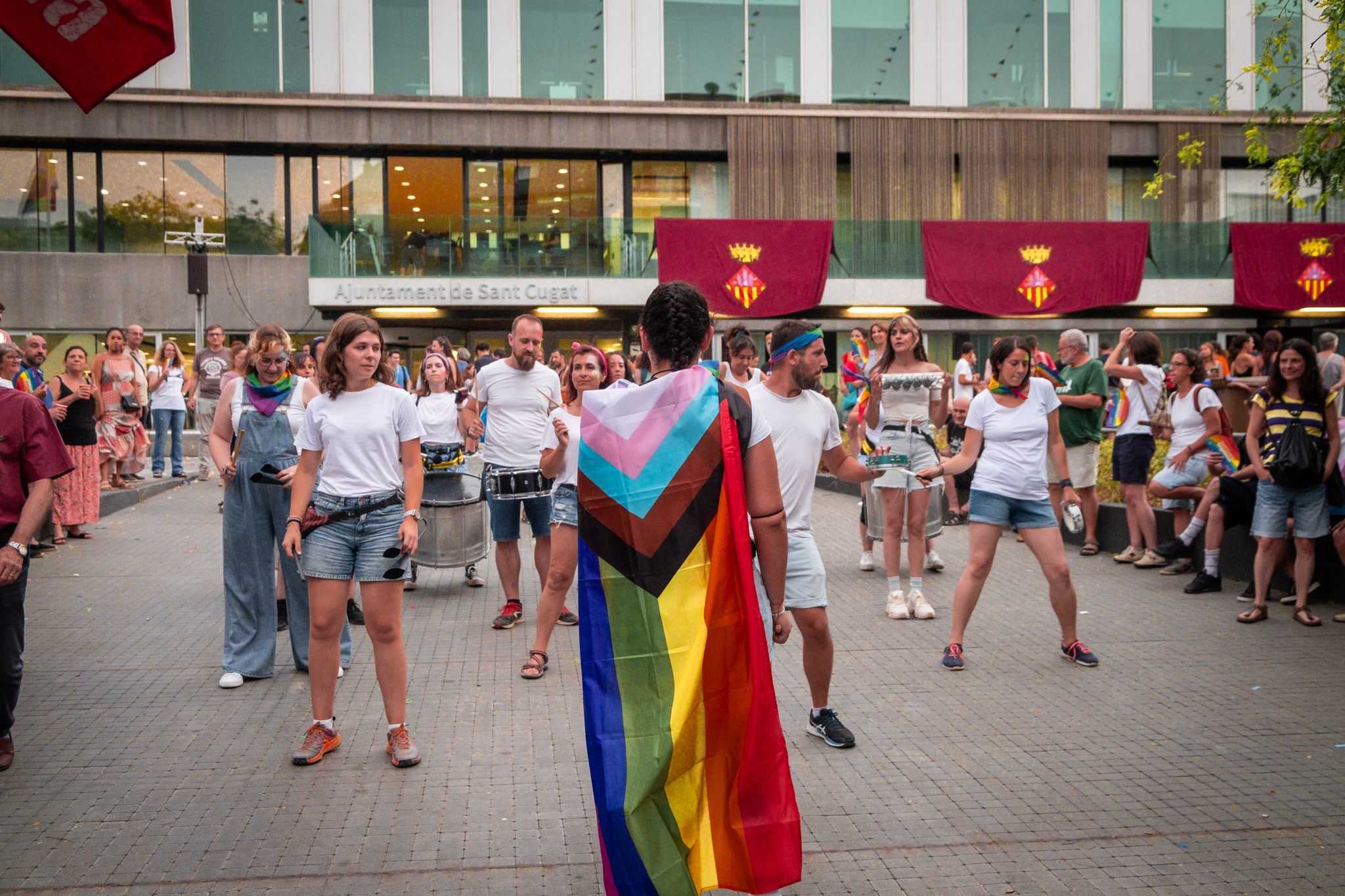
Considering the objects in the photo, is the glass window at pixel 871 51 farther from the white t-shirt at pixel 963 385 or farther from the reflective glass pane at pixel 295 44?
the white t-shirt at pixel 963 385

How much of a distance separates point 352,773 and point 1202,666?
5.00 m

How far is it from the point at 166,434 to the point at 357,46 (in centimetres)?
1512

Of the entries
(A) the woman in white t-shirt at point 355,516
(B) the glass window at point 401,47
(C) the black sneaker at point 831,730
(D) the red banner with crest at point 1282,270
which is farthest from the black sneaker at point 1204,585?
(B) the glass window at point 401,47

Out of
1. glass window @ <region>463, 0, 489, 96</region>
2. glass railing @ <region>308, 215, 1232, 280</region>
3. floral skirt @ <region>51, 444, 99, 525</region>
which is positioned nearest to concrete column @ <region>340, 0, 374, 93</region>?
glass window @ <region>463, 0, 489, 96</region>

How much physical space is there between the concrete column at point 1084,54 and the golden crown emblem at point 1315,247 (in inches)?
261

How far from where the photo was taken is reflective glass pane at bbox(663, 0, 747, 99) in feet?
95.0

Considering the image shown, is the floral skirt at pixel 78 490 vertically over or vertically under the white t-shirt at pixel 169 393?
under

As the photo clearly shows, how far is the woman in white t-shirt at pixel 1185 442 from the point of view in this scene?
29.6ft

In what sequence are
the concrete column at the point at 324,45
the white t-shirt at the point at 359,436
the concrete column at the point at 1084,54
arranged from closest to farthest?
the white t-shirt at the point at 359,436
the concrete column at the point at 324,45
the concrete column at the point at 1084,54

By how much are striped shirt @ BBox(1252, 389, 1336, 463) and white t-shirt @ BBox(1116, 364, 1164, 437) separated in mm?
2035

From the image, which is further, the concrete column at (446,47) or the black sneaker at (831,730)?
the concrete column at (446,47)

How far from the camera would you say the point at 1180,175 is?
30.1 metres

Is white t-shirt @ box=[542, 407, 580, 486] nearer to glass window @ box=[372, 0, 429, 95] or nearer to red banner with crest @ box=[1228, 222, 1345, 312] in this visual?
glass window @ box=[372, 0, 429, 95]

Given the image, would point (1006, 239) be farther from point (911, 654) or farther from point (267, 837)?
point (267, 837)
